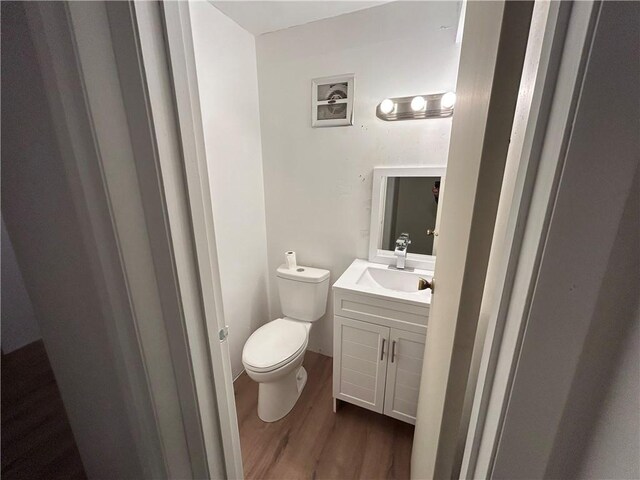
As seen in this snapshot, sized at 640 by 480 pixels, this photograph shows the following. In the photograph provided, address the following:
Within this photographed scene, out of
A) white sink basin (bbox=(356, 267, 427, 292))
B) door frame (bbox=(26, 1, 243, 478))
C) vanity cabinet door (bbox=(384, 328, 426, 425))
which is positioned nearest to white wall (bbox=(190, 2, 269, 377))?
white sink basin (bbox=(356, 267, 427, 292))

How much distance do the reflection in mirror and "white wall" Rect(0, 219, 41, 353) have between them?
1.66 m

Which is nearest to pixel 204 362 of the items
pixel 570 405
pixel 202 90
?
pixel 570 405

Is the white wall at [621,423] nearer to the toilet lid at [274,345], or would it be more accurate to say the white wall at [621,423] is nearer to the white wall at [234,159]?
the toilet lid at [274,345]

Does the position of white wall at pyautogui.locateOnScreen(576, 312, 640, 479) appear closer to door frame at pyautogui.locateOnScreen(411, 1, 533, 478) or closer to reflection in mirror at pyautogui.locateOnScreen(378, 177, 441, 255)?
door frame at pyautogui.locateOnScreen(411, 1, 533, 478)

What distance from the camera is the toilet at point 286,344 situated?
4.59 ft

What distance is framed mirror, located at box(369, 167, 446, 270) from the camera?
1521mm

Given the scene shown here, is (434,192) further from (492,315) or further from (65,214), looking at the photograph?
(65,214)

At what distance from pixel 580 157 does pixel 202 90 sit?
5.07 ft

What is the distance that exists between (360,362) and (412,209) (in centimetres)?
96

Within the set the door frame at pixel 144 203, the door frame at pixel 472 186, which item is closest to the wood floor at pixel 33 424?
the door frame at pixel 144 203

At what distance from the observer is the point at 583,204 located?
32 centimetres

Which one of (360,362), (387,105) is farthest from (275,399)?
(387,105)

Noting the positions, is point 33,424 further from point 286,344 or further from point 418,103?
point 418,103

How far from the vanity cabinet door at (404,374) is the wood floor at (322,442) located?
0.17 metres
